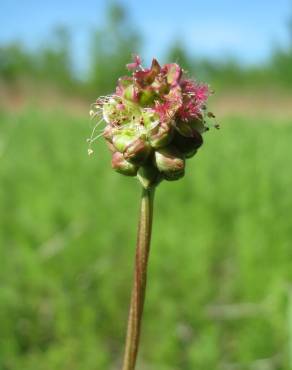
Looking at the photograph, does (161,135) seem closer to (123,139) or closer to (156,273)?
(123,139)

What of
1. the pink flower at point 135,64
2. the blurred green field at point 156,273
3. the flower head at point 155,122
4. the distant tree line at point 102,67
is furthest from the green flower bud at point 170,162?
the distant tree line at point 102,67

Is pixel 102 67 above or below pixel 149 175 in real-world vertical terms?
above

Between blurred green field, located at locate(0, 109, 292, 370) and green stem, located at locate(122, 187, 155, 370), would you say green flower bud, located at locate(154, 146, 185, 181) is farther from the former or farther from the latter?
blurred green field, located at locate(0, 109, 292, 370)

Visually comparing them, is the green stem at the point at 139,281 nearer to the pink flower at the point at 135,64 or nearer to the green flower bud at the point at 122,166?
the green flower bud at the point at 122,166

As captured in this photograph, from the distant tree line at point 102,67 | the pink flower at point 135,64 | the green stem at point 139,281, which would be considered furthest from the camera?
the distant tree line at point 102,67

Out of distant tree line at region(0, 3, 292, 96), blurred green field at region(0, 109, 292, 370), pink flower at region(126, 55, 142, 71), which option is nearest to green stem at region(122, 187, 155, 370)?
pink flower at region(126, 55, 142, 71)

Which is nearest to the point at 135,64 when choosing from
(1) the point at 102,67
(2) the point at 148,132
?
(2) the point at 148,132
